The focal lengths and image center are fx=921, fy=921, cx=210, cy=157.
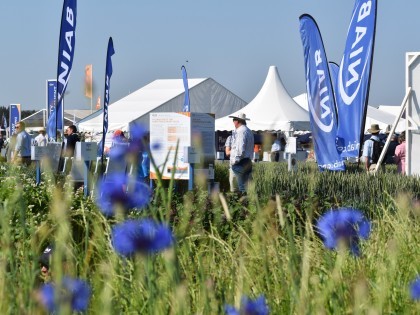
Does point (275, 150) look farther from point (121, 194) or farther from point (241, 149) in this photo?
point (121, 194)

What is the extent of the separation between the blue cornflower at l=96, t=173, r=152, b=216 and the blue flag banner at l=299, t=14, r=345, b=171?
8.29m

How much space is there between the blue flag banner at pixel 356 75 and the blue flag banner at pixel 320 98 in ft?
1.67

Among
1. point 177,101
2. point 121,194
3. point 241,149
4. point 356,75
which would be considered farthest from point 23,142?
point 177,101

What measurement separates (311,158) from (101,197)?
19.5m

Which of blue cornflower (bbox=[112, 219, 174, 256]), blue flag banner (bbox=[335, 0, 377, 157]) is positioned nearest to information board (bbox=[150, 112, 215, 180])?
blue flag banner (bbox=[335, 0, 377, 157])

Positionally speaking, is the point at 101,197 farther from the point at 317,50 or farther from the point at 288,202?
the point at 317,50

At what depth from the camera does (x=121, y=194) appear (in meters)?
1.87

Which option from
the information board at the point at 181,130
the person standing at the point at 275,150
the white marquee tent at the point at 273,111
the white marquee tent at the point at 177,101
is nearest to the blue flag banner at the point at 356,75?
the information board at the point at 181,130

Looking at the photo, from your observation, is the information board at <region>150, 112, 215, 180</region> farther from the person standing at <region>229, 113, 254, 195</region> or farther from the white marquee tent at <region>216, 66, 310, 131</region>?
the white marquee tent at <region>216, 66, 310, 131</region>

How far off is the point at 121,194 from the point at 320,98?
887cm

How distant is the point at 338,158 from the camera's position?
1018cm

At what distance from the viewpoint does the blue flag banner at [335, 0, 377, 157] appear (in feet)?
30.3

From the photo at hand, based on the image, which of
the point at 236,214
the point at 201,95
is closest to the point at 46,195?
the point at 236,214

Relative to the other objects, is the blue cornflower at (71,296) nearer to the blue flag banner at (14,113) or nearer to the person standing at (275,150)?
the person standing at (275,150)
